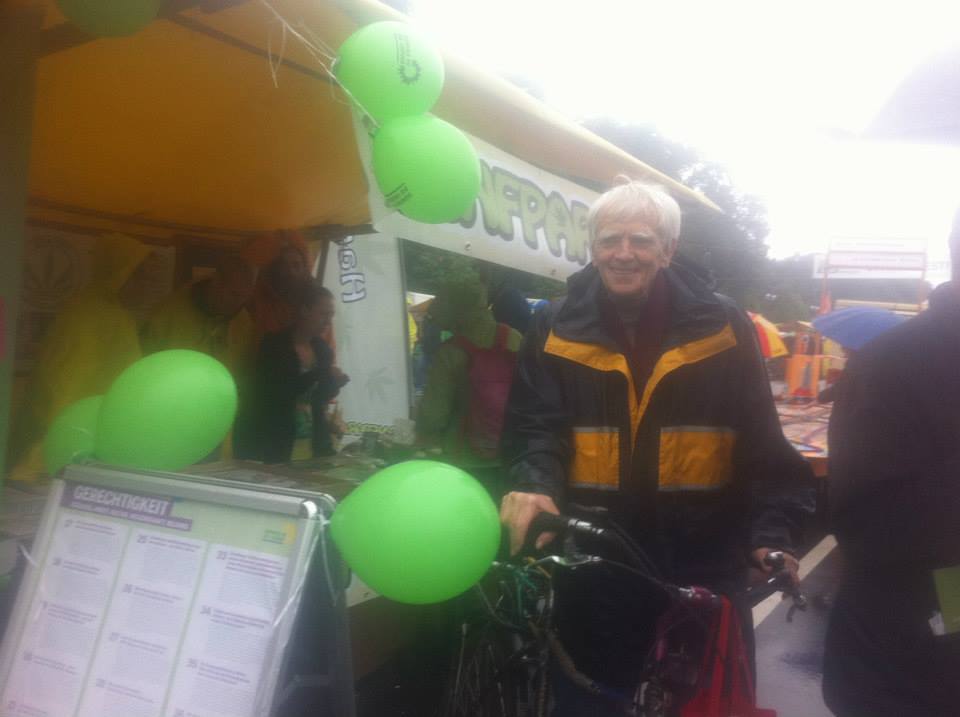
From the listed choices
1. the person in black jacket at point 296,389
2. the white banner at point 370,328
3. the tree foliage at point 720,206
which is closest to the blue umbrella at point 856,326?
the white banner at point 370,328

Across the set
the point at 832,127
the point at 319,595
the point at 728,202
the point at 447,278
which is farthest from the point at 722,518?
the point at 728,202

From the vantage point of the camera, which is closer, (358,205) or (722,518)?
(722,518)

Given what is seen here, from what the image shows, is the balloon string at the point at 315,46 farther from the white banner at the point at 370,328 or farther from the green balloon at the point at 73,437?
the white banner at the point at 370,328

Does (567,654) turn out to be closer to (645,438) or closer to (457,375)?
(645,438)

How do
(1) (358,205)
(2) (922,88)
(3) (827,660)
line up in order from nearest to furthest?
(3) (827,660) < (2) (922,88) < (1) (358,205)

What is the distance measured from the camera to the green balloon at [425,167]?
238cm

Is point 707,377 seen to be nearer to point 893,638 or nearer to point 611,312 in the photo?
point 611,312

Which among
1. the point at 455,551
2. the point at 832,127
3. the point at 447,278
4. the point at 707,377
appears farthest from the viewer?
the point at 447,278

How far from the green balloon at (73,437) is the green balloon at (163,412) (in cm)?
11

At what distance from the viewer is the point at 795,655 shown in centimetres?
468

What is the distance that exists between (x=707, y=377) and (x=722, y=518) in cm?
39

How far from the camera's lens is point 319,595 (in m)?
1.70

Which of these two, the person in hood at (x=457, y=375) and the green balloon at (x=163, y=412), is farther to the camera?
the person in hood at (x=457, y=375)

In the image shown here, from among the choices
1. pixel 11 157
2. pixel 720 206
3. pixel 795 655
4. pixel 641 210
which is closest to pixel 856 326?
pixel 795 655
